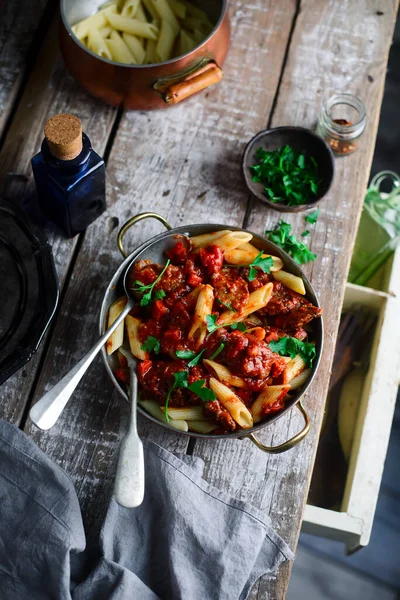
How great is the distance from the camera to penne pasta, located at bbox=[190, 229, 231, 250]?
148 centimetres

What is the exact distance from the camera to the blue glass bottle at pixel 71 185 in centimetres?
142

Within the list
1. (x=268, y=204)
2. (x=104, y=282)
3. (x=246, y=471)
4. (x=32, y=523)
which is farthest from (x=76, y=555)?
(x=268, y=204)

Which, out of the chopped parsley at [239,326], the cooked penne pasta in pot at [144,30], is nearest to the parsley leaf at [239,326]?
the chopped parsley at [239,326]

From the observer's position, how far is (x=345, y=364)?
77.3 inches

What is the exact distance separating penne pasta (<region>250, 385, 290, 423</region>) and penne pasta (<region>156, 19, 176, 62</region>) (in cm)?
83

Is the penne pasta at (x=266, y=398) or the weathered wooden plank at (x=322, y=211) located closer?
the penne pasta at (x=266, y=398)

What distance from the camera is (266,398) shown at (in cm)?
136

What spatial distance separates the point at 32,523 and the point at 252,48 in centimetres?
127

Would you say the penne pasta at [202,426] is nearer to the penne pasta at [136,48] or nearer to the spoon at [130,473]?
the spoon at [130,473]

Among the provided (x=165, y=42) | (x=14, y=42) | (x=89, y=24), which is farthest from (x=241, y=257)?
(x=14, y=42)

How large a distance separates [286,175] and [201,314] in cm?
46

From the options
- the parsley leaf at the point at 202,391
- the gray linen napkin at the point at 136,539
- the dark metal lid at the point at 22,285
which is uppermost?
the dark metal lid at the point at 22,285

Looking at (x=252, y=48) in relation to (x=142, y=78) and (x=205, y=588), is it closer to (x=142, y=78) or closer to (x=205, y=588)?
(x=142, y=78)

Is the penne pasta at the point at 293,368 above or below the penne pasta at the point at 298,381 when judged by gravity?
above
